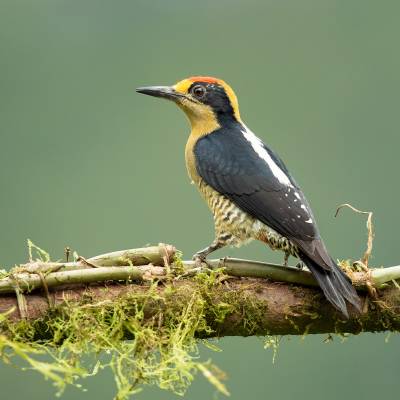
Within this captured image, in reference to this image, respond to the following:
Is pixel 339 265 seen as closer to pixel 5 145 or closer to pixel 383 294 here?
pixel 383 294

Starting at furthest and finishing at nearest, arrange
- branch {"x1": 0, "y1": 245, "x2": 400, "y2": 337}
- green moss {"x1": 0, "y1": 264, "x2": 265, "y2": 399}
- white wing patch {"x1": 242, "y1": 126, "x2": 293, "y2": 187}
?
1. white wing patch {"x1": 242, "y1": 126, "x2": 293, "y2": 187}
2. branch {"x1": 0, "y1": 245, "x2": 400, "y2": 337}
3. green moss {"x1": 0, "y1": 264, "x2": 265, "y2": 399}

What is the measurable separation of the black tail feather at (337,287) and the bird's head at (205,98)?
58.6 inches

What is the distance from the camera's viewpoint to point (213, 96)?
16.9 feet

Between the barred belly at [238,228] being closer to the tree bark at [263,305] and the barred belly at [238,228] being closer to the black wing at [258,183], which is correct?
the black wing at [258,183]

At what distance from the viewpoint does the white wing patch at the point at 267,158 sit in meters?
4.59

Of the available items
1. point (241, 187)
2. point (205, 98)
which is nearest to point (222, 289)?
point (241, 187)

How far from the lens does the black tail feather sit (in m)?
3.59

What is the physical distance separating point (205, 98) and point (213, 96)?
1.8 inches

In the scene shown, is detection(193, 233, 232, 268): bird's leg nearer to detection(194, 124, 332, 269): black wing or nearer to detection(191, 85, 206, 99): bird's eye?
detection(194, 124, 332, 269): black wing

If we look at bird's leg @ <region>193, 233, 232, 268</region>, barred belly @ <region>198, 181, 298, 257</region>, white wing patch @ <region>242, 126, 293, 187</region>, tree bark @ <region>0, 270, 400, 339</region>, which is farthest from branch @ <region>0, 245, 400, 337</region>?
white wing patch @ <region>242, 126, 293, 187</region>

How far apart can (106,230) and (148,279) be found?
376 inches

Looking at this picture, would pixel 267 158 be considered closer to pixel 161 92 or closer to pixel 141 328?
pixel 161 92

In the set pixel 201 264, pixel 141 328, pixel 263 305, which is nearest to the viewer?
pixel 141 328

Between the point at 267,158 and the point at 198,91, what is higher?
the point at 198,91
